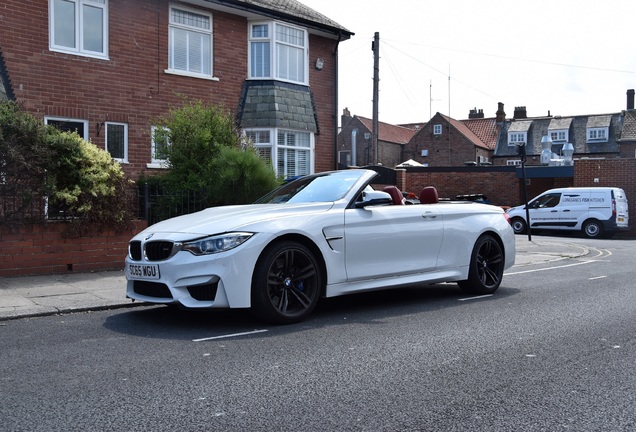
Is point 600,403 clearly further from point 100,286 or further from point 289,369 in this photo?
point 100,286

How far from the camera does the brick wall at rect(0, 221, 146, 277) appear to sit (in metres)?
9.61

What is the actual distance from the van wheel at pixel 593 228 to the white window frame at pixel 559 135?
38653 millimetres

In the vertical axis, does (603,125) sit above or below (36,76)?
above

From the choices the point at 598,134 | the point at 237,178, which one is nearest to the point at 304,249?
the point at 237,178

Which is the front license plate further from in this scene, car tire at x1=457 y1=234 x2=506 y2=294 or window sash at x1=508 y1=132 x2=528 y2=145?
window sash at x1=508 y1=132 x2=528 y2=145

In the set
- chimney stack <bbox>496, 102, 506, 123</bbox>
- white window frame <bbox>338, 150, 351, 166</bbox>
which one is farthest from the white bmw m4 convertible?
chimney stack <bbox>496, 102, 506, 123</bbox>

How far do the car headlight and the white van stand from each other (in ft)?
71.6

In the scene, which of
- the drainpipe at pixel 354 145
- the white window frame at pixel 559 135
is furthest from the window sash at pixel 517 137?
the drainpipe at pixel 354 145

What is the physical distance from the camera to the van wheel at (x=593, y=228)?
24.9m

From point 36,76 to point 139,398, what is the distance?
1281cm

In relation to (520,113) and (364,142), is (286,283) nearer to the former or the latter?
(364,142)

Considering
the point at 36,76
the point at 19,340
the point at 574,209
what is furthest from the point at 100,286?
the point at 574,209

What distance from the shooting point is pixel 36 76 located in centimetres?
1489

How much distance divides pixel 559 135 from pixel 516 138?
3979 mm
